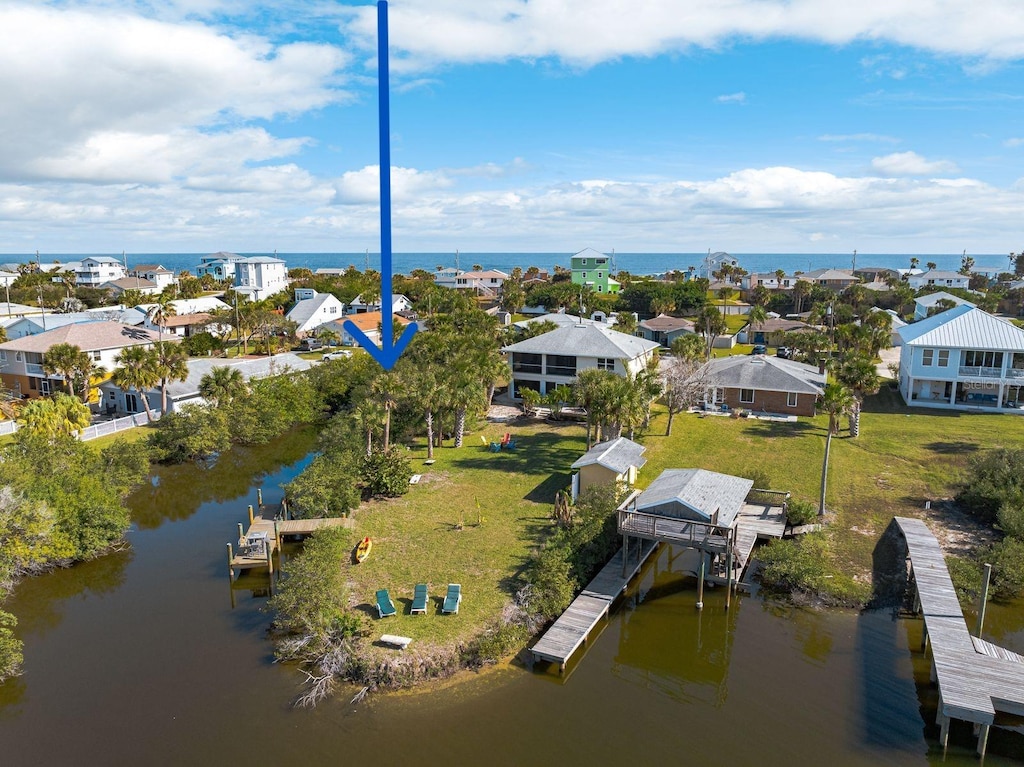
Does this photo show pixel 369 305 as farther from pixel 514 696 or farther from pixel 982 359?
pixel 514 696

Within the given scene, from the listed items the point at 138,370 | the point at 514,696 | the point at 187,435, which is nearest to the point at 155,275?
the point at 138,370

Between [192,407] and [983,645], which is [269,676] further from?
[192,407]

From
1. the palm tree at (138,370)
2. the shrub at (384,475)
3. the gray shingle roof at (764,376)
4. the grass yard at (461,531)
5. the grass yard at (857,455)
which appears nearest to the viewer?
the grass yard at (461,531)

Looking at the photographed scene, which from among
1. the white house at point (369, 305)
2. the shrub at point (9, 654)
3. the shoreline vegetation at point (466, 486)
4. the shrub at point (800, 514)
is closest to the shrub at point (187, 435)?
the shoreline vegetation at point (466, 486)

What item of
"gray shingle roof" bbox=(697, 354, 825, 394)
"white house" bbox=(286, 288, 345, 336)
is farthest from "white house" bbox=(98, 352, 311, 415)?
"gray shingle roof" bbox=(697, 354, 825, 394)

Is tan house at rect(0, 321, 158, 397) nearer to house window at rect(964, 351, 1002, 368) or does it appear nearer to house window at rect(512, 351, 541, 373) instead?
house window at rect(512, 351, 541, 373)

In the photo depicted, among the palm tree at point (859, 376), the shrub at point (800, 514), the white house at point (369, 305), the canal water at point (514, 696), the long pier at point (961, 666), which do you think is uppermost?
the white house at point (369, 305)

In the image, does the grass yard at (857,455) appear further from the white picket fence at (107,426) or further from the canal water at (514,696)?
the white picket fence at (107,426)
